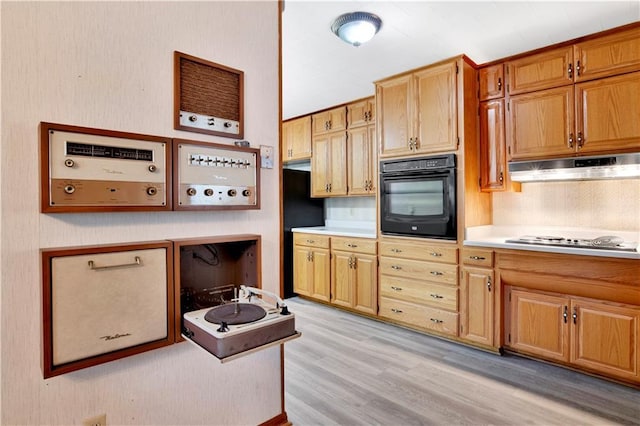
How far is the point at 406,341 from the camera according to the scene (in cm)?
292

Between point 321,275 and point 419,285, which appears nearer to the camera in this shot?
point 419,285

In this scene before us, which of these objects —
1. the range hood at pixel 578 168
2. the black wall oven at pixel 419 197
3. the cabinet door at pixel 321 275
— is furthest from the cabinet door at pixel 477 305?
the cabinet door at pixel 321 275

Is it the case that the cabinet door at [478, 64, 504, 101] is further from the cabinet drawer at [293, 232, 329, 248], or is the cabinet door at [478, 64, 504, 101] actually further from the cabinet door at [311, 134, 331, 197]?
the cabinet drawer at [293, 232, 329, 248]

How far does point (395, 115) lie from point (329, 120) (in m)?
1.18

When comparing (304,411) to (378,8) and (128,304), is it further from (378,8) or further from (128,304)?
(378,8)

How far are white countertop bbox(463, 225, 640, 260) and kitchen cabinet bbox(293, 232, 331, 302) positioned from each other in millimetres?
1605

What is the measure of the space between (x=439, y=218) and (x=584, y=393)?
58.0 inches

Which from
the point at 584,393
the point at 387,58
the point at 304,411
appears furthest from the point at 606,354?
the point at 387,58

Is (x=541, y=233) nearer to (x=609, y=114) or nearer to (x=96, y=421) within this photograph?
(x=609, y=114)

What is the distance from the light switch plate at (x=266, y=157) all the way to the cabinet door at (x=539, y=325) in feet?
7.05

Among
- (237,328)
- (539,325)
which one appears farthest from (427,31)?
(237,328)

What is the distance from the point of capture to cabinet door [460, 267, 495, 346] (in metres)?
2.67

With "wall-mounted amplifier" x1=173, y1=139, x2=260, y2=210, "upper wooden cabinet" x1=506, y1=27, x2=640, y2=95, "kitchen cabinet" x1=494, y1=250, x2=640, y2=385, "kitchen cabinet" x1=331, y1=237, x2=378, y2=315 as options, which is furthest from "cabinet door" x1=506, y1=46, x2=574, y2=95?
"wall-mounted amplifier" x1=173, y1=139, x2=260, y2=210

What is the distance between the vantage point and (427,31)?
2.44m
